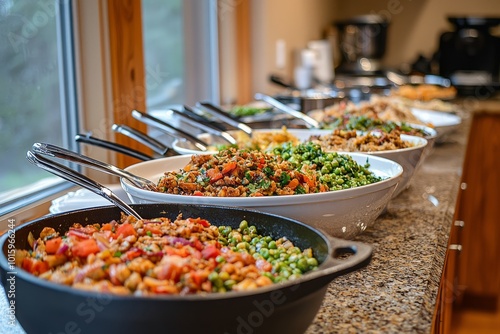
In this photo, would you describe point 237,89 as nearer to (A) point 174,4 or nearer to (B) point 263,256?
(A) point 174,4

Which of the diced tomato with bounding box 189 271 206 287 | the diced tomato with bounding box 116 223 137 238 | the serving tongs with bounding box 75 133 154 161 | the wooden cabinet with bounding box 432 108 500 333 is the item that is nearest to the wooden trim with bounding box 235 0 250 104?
the wooden cabinet with bounding box 432 108 500 333

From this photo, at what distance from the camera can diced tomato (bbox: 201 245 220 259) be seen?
83 centimetres

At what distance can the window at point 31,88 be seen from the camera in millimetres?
1578

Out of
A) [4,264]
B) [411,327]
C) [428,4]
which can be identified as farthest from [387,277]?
[428,4]

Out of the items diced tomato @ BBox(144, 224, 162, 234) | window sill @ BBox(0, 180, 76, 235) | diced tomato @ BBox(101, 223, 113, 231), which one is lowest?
window sill @ BBox(0, 180, 76, 235)

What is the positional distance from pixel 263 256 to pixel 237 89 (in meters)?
2.46

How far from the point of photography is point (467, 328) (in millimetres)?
3121

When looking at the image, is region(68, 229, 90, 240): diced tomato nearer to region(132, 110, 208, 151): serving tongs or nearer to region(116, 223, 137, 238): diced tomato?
region(116, 223, 137, 238): diced tomato

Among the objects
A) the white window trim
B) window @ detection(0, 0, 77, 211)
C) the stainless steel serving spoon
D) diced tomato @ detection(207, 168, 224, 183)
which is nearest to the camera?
the stainless steel serving spoon

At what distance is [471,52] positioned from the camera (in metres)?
4.69

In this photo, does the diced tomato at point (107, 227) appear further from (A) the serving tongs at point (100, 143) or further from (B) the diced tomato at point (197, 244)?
(A) the serving tongs at point (100, 143)

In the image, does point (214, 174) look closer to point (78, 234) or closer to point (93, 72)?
point (78, 234)

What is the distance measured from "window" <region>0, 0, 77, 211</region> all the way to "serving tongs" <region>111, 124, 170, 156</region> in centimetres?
31

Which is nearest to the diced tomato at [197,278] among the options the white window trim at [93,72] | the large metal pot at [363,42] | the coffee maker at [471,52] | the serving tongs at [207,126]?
the serving tongs at [207,126]
